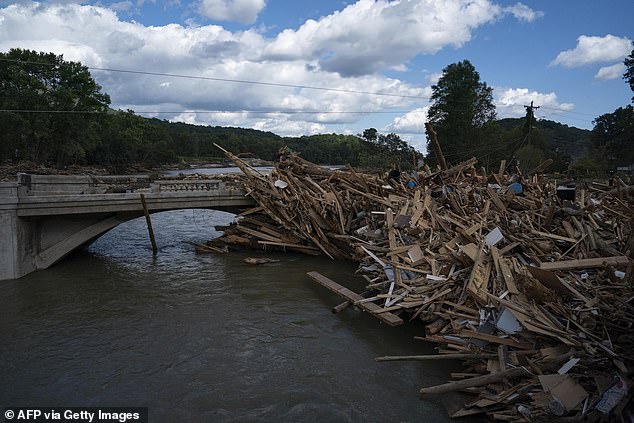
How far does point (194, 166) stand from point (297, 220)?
Answer: 8307 cm

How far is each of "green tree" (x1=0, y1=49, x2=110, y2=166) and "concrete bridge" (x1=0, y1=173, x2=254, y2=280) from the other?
24880 mm

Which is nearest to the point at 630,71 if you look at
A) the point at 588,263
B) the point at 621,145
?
the point at 621,145

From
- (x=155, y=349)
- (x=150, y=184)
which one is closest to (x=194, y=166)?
(x=150, y=184)

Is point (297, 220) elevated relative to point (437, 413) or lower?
elevated

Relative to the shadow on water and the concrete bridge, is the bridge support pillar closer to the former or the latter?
the concrete bridge

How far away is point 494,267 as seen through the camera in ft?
32.1

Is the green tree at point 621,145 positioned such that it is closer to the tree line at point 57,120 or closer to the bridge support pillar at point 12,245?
the tree line at point 57,120

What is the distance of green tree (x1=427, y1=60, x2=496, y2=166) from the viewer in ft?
170

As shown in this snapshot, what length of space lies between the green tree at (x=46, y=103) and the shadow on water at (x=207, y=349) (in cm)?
3151

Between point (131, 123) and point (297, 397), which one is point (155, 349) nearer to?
point (297, 397)

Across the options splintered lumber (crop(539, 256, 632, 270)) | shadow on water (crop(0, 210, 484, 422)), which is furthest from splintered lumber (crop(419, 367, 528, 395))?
splintered lumber (crop(539, 256, 632, 270))

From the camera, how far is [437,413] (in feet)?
23.8

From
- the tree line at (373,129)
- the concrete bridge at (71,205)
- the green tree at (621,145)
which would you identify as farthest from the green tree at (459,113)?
the concrete bridge at (71,205)

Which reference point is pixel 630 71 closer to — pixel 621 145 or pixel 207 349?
pixel 621 145
